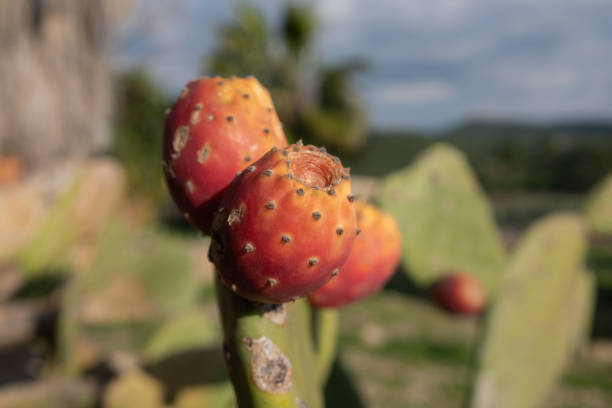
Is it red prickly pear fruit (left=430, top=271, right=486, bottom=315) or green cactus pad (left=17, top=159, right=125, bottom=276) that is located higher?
green cactus pad (left=17, top=159, right=125, bottom=276)

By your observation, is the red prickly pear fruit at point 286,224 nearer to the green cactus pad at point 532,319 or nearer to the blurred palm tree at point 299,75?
the green cactus pad at point 532,319

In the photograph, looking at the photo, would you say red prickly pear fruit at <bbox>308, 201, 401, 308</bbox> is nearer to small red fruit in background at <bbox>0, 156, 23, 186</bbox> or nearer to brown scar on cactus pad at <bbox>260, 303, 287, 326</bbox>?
brown scar on cactus pad at <bbox>260, 303, 287, 326</bbox>

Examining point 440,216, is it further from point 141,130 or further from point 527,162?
point 527,162

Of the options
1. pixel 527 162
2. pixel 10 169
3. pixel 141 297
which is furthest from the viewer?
pixel 527 162

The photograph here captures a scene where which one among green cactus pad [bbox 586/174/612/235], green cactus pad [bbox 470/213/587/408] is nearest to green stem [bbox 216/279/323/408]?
green cactus pad [bbox 470/213/587/408]

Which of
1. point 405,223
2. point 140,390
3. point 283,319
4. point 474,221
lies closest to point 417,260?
point 405,223

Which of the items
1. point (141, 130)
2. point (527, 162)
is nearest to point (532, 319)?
point (141, 130)

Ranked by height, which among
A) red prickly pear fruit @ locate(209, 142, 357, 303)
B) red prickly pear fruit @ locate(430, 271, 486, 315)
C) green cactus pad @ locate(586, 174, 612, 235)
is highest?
red prickly pear fruit @ locate(209, 142, 357, 303)
